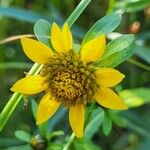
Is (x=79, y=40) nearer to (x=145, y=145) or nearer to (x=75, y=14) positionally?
(x=145, y=145)

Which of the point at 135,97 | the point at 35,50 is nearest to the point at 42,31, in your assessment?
the point at 35,50

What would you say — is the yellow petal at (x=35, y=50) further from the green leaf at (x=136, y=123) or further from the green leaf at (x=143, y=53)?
the green leaf at (x=136, y=123)

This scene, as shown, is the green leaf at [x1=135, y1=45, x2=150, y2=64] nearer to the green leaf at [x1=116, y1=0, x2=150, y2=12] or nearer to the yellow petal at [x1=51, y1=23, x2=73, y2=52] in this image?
the green leaf at [x1=116, y1=0, x2=150, y2=12]

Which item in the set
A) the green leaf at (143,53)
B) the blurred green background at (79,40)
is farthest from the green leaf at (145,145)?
the green leaf at (143,53)

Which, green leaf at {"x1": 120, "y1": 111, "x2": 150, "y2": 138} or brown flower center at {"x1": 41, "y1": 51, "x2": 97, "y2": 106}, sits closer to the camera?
brown flower center at {"x1": 41, "y1": 51, "x2": 97, "y2": 106}

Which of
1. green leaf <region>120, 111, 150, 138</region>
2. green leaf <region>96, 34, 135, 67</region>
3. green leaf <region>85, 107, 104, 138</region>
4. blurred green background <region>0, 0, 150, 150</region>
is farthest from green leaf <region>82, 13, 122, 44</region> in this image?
green leaf <region>120, 111, 150, 138</region>

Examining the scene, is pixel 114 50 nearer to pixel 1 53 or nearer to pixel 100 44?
pixel 100 44
